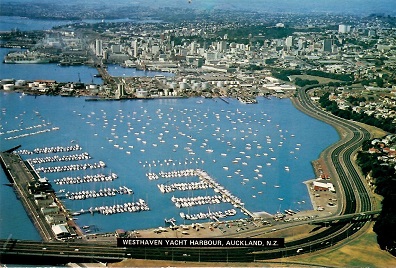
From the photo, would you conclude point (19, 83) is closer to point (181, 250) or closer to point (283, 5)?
point (181, 250)

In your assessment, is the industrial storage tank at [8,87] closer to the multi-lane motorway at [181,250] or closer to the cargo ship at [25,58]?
the cargo ship at [25,58]

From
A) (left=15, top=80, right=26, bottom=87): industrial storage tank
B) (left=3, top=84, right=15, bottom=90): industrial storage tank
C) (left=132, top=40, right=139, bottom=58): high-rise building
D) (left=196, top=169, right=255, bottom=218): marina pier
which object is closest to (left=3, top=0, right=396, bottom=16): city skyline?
(left=132, top=40, right=139, bottom=58): high-rise building

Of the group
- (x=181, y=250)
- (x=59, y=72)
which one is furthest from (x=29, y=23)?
(x=181, y=250)

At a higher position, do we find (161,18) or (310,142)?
(161,18)

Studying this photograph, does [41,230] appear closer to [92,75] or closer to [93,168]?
[93,168]

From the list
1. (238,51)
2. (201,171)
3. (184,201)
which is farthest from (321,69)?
(184,201)
